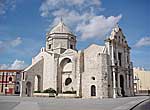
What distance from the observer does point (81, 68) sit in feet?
142

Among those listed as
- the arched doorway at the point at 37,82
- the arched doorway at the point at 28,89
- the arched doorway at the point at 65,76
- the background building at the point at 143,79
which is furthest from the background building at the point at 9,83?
the background building at the point at 143,79

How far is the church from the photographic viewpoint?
40.2m

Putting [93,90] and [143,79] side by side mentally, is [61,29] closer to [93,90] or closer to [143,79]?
[93,90]

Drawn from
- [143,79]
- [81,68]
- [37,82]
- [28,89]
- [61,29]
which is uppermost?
[61,29]

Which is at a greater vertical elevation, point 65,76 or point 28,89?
point 65,76

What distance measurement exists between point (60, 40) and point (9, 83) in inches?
936

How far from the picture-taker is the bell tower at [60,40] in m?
52.5

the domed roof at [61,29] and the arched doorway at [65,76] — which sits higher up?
the domed roof at [61,29]

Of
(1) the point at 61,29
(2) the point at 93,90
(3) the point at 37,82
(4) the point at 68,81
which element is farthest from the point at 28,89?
(1) the point at 61,29

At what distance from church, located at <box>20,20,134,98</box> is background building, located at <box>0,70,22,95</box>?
48.7 ft

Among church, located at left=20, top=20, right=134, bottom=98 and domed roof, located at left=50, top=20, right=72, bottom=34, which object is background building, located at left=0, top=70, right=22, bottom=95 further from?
domed roof, located at left=50, top=20, right=72, bottom=34

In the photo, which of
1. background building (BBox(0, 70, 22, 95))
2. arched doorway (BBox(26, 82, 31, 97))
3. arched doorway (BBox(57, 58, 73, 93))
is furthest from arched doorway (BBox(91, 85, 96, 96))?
background building (BBox(0, 70, 22, 95))

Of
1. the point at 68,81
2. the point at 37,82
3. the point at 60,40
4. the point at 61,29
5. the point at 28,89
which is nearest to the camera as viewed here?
the point at 68,81

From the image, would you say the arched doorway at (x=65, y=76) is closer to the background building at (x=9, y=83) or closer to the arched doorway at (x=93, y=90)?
the arched doorway at (x=93, y=90)
